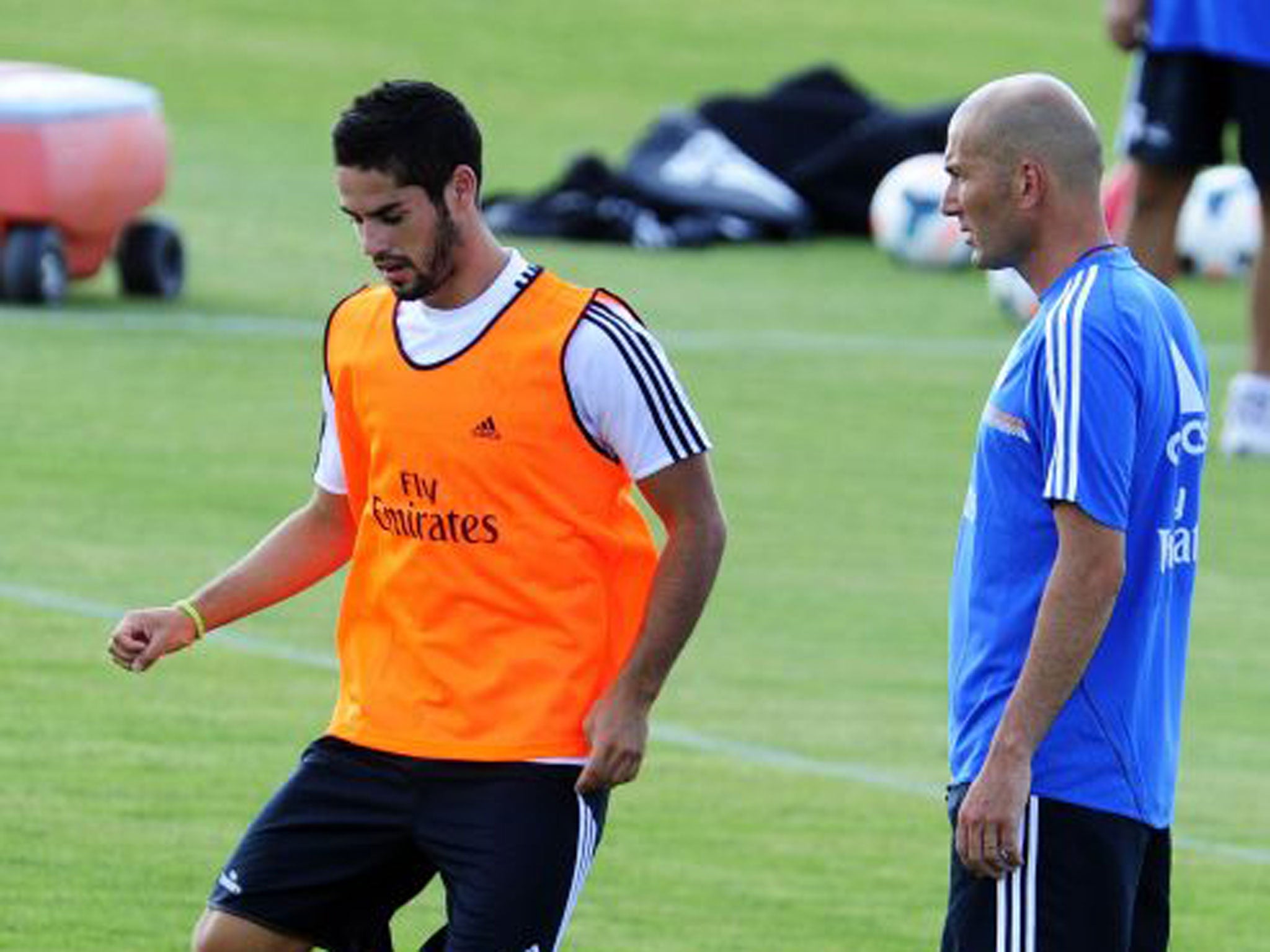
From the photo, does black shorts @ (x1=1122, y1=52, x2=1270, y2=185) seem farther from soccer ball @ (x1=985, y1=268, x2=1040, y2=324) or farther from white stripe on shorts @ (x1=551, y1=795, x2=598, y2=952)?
white stripe on shorts @ (x1=551, y1=795, x2=598, y2=952)

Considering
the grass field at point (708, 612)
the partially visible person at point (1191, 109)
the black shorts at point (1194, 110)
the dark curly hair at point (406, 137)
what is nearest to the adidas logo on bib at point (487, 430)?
the dark curly hair at point (406, 137)

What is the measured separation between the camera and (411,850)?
5.92m

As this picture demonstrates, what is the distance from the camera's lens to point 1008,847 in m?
5.25

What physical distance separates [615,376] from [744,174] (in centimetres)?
1615

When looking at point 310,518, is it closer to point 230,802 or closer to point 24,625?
point 230,802

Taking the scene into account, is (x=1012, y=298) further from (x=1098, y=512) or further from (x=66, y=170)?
(x=1098, y=512)

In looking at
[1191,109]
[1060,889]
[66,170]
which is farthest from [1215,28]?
[1060,889]

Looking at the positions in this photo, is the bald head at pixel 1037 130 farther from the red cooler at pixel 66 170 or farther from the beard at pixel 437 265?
the red cooler at pixel 66 170

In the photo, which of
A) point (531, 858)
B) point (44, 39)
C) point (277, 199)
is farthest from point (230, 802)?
point (44, 39)

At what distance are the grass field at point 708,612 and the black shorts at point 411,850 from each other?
5.34 feet

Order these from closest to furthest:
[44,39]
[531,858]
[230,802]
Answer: [531,858] < [230,802] < [44,39]

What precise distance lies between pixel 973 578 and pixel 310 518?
4.65 feet

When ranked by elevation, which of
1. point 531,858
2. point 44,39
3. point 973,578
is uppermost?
point 973,578

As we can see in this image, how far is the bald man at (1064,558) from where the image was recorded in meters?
5.24
